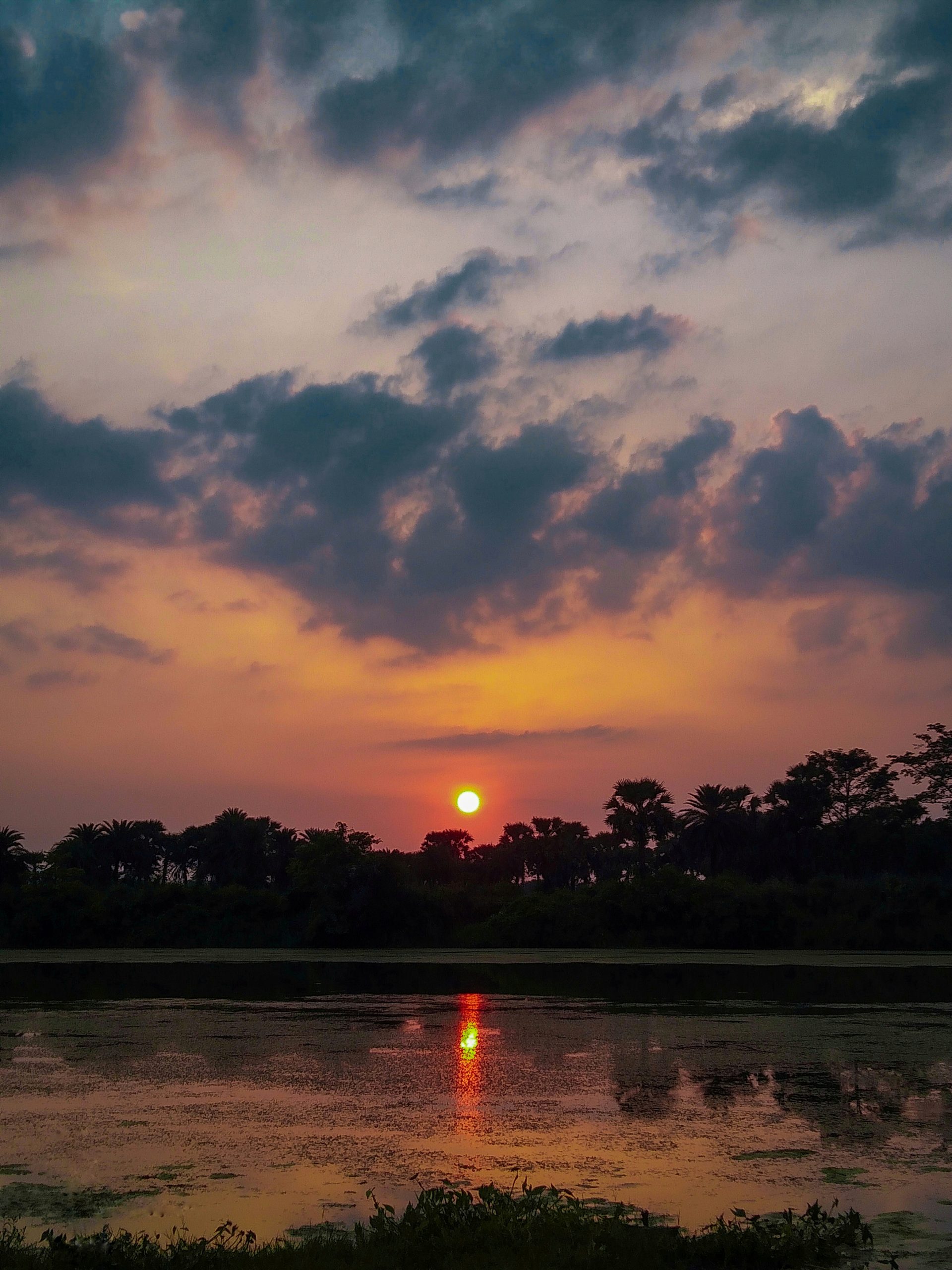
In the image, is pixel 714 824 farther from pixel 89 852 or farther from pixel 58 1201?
pixel 58 1201

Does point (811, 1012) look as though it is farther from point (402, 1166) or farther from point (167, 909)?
point (167, 909)

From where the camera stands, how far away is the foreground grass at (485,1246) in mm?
7895

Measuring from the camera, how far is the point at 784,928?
70.9 metres

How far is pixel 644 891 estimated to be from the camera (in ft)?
240

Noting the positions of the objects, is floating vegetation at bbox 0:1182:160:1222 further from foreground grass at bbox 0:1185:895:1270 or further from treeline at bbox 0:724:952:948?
treeline at bbox 0:724:952:948

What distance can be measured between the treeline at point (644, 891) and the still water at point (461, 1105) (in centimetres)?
4043

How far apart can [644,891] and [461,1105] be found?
60.2 meters

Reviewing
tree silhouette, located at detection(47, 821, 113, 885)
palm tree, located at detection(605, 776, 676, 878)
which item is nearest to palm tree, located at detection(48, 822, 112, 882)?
tree silhouette, located at detection(47, 821, 113, 885)

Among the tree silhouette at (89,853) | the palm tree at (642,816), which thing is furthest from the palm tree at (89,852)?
the palm tree at (642,816)

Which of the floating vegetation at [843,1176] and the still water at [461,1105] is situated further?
the floating vegetation at [843,1176]

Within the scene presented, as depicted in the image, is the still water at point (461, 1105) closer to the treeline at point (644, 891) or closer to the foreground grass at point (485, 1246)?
the foreground grass at point (485, 1246)

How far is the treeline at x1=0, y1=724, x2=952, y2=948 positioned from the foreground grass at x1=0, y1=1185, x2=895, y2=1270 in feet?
213

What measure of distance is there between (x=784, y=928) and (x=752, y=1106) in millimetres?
59429

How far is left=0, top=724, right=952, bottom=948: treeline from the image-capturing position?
71.1 metres
